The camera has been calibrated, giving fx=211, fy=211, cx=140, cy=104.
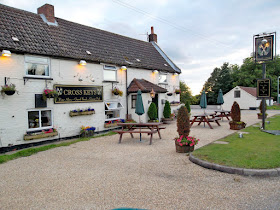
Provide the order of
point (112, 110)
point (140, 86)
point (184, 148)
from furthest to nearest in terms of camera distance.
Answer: point (140, 86), point (112, 110), point (184, 148)

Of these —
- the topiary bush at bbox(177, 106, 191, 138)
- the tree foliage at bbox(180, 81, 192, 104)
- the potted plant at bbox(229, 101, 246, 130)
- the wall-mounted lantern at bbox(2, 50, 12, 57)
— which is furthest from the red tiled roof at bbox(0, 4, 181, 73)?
the tree foliage at bbox(180, 81, 192, 104)

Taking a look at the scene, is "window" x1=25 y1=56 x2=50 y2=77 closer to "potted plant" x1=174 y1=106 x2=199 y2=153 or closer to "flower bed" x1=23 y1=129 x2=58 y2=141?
"flower bed" x1=23 y1=129 x2=58 y2=141

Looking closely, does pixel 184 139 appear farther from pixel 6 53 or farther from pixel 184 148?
pixel 6 53

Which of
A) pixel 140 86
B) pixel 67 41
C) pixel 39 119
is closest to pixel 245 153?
pixel 140 86

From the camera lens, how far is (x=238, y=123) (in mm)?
13367

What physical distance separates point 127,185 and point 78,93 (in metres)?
8.21

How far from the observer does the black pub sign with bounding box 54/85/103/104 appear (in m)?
11.5

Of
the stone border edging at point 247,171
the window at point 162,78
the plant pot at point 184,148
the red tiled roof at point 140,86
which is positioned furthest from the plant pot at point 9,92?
the window at point 162,78

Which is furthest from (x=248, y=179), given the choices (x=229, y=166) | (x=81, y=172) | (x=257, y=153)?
(x=81, y=172)

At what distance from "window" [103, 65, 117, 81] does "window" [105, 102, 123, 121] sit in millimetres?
1701

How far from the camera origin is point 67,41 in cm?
1283

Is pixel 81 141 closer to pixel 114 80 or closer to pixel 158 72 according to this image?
pixel 114 80

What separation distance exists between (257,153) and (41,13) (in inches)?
562

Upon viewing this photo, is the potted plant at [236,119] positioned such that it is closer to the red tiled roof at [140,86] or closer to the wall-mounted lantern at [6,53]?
the red tiled roof at [140,86]
